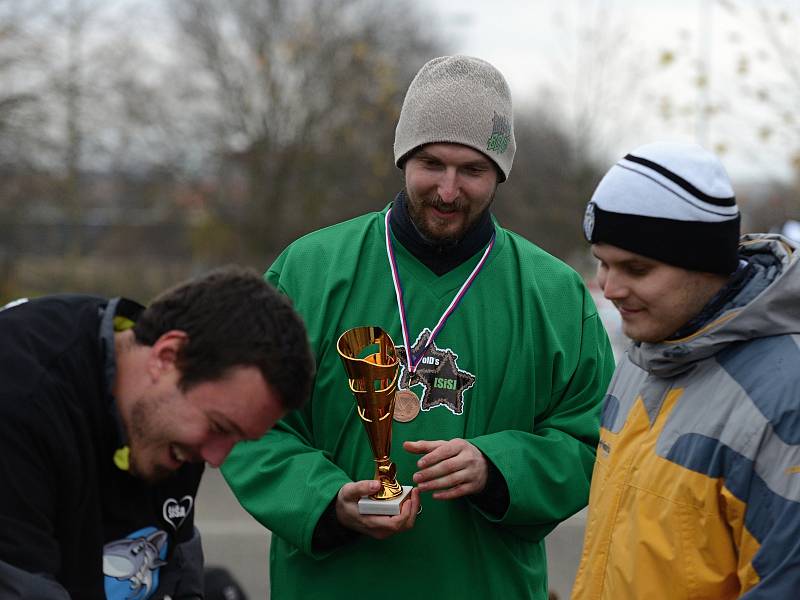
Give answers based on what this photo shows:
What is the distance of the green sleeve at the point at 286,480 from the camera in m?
2.86

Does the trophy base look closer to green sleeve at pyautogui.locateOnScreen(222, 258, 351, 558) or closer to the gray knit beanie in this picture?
green sleeve at pyautogui.locateOnScreen(222, 258, 351, 558)

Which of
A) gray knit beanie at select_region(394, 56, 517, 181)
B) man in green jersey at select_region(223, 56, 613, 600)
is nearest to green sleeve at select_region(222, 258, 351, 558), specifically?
man in green jersey at select_region(223, 56, 613, 600)

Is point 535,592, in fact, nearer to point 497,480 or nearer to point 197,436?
point 497,480

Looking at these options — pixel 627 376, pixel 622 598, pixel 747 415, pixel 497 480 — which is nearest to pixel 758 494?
pixel 747 415

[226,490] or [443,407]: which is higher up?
[443,407]

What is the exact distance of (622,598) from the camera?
7.88 feet

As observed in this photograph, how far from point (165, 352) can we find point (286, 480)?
90 centimetres

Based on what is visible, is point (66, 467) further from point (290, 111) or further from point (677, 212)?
point (290, 111)

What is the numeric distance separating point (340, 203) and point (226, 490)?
46.0ft

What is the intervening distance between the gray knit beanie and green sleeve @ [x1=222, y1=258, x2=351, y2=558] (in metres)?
0.84

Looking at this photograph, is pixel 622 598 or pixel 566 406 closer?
pixel 622 598

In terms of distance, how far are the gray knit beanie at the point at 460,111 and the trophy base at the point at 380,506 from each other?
3.39 ft

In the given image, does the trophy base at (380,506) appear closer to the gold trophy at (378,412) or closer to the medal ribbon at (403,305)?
the gold trophy at (378,412)

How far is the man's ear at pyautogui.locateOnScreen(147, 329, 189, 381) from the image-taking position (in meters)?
2.10
